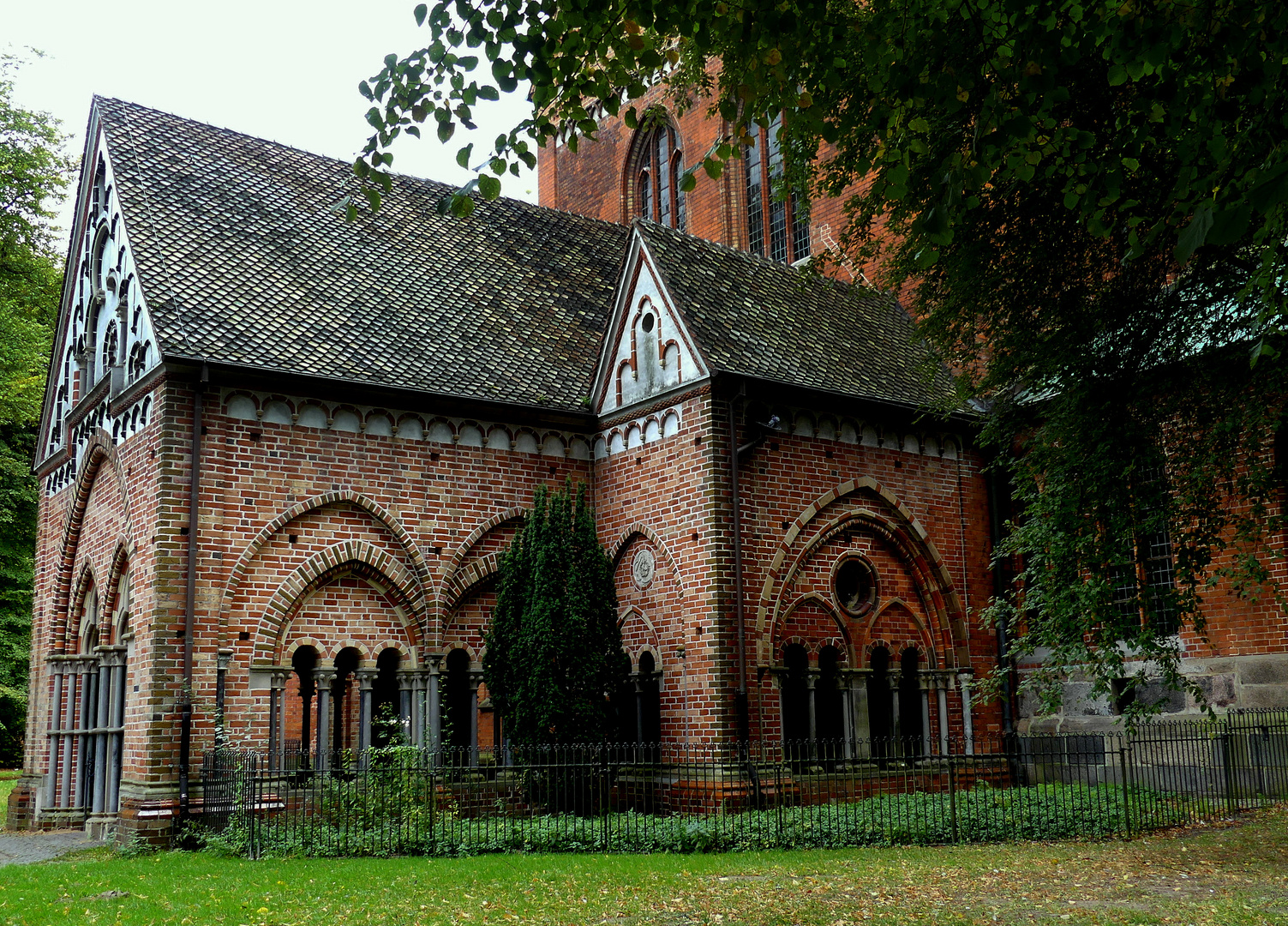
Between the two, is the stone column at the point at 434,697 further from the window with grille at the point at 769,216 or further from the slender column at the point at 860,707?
the window with grille at the point at 769,216

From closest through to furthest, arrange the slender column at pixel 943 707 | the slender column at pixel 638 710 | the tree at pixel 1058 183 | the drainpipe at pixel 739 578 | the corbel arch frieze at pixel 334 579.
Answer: the tree at pixel 1058 183 → the corbel arch frieze at pixel 334 579 → the drainpipe at pixel 739 578 → the slender column at pixel 638 710 → the slender column at pixel 943 707

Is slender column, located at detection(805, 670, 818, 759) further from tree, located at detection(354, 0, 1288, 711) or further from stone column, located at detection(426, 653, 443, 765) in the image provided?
stone column, located at detection(426, 653, 443, 765)

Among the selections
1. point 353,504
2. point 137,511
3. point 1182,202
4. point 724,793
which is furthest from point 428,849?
point 1182,202

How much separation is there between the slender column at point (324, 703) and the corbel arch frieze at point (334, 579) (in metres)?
0.76

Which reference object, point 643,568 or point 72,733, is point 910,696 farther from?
point 72,733

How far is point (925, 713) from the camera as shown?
19234 mm

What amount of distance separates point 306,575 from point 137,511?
2.62 m

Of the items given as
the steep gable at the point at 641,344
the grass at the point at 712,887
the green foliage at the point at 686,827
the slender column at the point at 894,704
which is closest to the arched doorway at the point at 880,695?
the slender column at the point at 894,704

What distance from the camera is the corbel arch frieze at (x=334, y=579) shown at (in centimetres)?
1608

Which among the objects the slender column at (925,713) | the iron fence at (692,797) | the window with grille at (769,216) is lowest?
the iron fence at (692,797)

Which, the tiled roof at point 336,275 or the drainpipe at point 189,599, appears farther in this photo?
the tiled roof at point 336,275

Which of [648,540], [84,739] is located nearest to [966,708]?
[648,540]

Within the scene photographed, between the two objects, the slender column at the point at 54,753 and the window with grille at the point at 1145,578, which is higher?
the window with grille at the point at 1145,578

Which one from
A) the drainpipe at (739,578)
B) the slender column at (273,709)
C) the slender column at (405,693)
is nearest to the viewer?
the slender column at (273,709)
